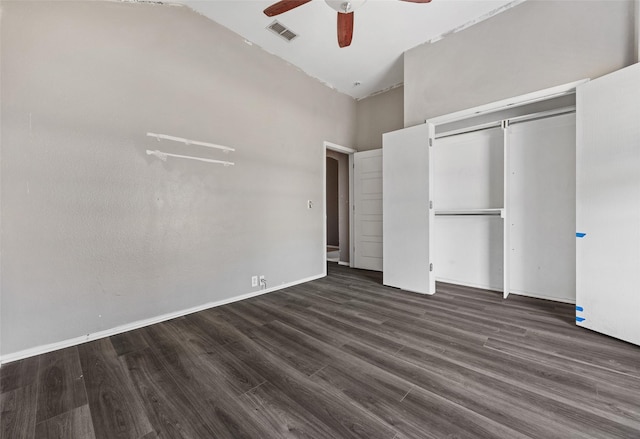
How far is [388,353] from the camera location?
189 centimetres

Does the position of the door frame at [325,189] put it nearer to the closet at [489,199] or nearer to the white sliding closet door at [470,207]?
the closet at [489,199]

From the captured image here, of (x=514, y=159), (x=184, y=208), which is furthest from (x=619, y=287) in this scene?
(x=184, y=208)

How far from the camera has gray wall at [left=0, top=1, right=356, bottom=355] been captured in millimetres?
1884

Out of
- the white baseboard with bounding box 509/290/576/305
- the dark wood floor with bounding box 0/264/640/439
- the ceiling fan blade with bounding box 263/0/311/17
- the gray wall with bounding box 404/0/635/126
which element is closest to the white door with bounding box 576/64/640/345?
the dark wood floor with bounding box 0/264/640/439

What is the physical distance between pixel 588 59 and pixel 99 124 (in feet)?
15.1

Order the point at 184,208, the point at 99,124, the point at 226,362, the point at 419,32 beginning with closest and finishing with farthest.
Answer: the point at 226,362 < the point at 99,124 < the point at 184,208 < the point at 419,32

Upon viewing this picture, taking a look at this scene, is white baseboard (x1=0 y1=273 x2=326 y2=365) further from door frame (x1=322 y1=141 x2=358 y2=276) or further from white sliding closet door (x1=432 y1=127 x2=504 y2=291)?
white sliding closet door (x1=432 y1=127 x2=504 y2=291)

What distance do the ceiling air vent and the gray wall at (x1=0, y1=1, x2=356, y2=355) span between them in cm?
41

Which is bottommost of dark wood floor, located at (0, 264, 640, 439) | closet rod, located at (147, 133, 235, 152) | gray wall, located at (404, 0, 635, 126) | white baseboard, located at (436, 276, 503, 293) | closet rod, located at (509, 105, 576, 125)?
dark wood floor, located at (0, 264, 640, 439)

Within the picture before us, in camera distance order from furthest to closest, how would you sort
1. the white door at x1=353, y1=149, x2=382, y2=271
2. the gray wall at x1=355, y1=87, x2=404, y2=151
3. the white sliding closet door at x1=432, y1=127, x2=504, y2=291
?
the white door at x1=353, y1=149, x2=382, y2=271 → the gray wall at x1=355, y1=87, x2=404, y2=151 → the white sliding closet door at x1=432, y1=127, x2=504, y2=291

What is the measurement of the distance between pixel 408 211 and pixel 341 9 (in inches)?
94.2

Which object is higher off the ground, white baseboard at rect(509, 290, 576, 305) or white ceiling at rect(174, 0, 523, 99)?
white ceiling at rect(174, 0, 523, 99)

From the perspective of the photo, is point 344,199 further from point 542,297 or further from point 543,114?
point 542,297

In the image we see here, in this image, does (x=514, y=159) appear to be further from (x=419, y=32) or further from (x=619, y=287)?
(x=419, y=32)
